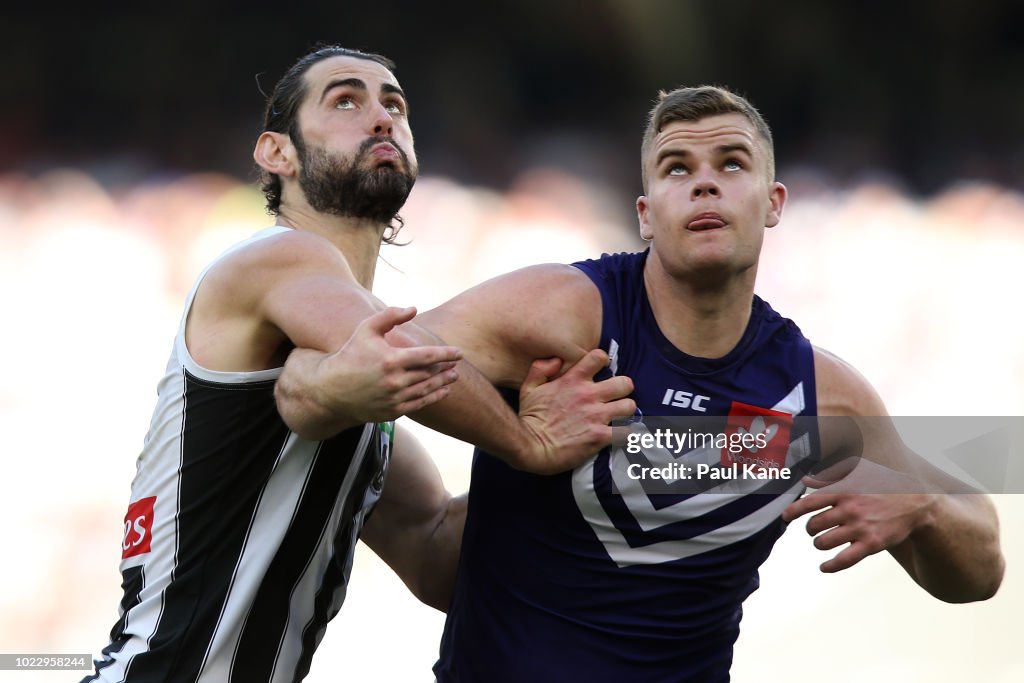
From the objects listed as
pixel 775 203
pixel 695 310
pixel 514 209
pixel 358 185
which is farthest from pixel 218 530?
pixel 514 209

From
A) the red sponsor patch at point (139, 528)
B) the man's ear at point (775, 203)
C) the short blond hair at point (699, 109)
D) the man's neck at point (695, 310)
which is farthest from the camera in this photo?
the man's ear at point (775, 203)

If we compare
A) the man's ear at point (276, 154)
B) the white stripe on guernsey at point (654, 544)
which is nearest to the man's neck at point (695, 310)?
the white stripe on guernsey at point (654, 544)

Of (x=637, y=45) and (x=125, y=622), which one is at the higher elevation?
(x=637, y=45)

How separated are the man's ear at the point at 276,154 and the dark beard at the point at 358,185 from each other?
118mm

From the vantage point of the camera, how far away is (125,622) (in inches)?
123

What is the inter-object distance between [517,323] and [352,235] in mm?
683

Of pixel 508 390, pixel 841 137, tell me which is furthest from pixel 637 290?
pixel 841 137

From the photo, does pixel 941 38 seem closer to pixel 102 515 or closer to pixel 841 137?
pixel 841 137

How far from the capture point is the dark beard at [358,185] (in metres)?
3.53

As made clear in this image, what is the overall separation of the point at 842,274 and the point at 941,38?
2.40 meters

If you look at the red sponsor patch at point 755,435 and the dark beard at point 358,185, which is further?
the dark beard at point 358,185

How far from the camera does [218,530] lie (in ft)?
10.0

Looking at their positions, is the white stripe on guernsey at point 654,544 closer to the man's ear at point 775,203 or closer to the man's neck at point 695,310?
the man's neck at point 695,310

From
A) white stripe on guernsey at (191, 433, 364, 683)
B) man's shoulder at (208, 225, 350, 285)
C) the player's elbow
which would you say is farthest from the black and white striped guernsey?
the player's elbow
